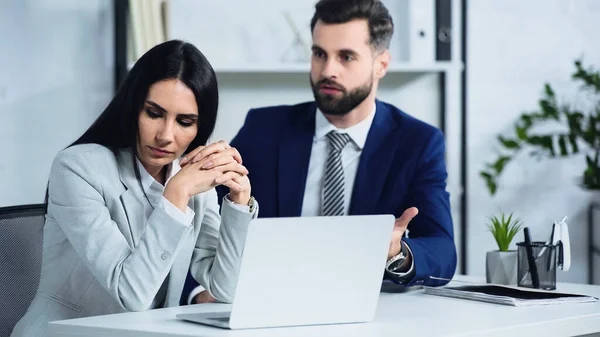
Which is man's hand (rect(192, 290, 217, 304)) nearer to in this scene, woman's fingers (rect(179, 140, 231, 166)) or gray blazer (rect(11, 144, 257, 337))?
gray blazer (rect(11, 144, 257, 337))

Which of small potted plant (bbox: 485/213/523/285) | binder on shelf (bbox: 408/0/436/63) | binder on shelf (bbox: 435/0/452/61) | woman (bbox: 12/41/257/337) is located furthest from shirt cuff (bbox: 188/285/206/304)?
binder on shelf (bbox: 435/0/452/61)

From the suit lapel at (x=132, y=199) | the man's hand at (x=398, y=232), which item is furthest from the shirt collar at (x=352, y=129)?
the suit lapel at (x=132, y=199)

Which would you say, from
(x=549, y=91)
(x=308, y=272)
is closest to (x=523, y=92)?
(x=549, y=91)

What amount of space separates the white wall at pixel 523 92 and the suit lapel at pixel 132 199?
6.83 feet

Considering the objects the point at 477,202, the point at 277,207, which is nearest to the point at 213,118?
the point at 277,207

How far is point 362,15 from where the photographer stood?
274cm

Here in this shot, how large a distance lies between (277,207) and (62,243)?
32.3 inches

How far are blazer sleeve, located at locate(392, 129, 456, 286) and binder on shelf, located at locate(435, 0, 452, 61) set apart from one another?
1147mm

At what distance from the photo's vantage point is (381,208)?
8.17 feet

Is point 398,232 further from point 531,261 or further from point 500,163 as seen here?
point 500,163

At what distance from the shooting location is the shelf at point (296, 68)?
3.45 metres

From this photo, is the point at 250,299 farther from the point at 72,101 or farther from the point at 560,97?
the point at 560,97

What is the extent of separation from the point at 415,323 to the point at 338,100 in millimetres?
1125

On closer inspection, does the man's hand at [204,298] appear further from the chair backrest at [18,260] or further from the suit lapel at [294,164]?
the suit lapel at [294,164]
